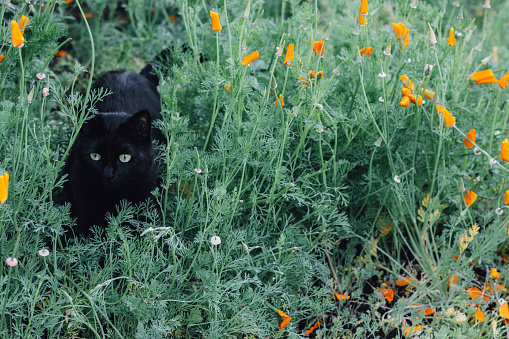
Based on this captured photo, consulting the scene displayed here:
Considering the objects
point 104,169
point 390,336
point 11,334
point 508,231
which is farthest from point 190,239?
point 508,231

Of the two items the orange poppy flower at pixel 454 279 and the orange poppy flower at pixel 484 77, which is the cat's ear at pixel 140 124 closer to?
the orange poppy flower at pixel 484 77

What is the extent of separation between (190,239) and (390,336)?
99 centimetres

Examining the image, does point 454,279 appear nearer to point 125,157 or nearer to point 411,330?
point 411,330

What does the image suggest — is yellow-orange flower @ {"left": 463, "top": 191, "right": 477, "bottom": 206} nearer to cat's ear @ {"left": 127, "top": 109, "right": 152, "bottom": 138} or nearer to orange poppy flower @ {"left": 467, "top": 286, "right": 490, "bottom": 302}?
orange poppy flower @ {"left": 467, "top": 286, "right": 490, "bottom": 302}

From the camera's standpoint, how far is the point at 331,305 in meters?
2.38

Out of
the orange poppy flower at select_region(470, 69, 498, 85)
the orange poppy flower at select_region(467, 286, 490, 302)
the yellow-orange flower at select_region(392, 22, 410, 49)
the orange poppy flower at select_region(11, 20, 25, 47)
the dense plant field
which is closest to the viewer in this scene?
the orange poppy flower at select_region(11, 20, 25, 47)

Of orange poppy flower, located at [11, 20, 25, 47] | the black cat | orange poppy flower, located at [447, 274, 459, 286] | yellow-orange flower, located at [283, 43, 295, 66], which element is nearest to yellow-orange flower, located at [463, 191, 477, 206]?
orange poppy flower, located at [447, 274, 459, 286]

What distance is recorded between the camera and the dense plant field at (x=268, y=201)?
2055 millimetres

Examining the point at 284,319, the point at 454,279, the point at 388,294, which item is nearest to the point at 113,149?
the point at 284,319

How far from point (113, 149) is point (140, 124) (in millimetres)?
154

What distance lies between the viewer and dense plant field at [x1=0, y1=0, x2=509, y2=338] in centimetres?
205

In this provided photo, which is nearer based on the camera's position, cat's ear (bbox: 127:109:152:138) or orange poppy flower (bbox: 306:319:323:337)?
cat's ear (bbox: 127:109:152:138)

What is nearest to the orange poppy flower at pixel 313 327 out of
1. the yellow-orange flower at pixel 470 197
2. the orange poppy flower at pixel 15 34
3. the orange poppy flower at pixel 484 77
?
the yellow-orange flower at pixel 470 197

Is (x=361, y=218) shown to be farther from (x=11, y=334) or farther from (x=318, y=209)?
(x=11, y=334)
